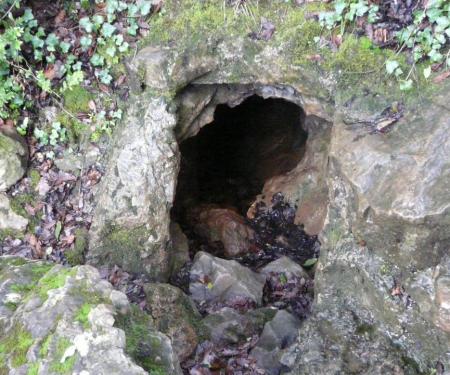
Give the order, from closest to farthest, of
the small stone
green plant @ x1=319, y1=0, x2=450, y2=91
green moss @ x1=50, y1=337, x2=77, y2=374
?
green moss @ x1=50, y1=337, x2=77, y2=374, the small stone, green plant @ x1=319, y1=0, x2=450, y2=91

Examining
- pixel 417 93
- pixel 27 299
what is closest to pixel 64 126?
pixel 27 299

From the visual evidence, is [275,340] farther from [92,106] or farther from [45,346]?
[92,106]

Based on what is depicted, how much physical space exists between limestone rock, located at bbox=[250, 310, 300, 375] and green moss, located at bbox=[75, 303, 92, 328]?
2.90 m

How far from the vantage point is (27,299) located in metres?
2.82

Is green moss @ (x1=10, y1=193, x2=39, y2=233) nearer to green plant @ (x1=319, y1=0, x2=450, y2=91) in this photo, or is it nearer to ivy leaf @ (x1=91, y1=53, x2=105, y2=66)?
ivy leaf @ (x1=91, y1=53, x2=105, y2=66)

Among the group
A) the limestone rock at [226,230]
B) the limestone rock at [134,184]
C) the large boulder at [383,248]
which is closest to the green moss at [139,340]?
the large boulder at [383,248]

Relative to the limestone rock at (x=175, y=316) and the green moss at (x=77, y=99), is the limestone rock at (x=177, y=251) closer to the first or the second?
the limestone rock at (x=175, y=316)

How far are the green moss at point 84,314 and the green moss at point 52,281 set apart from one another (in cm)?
26

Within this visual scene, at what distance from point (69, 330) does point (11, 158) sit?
348 centimetres

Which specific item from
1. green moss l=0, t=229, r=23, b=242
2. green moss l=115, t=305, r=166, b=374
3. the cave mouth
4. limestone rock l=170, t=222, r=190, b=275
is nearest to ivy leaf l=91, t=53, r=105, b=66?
green moss l=0, t=229, r=23, b=242

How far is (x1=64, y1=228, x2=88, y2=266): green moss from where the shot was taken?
18.0 feet

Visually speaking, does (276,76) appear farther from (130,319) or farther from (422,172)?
(130,319)

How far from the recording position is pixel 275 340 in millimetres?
5215

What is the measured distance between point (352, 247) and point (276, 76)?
7.17ft
